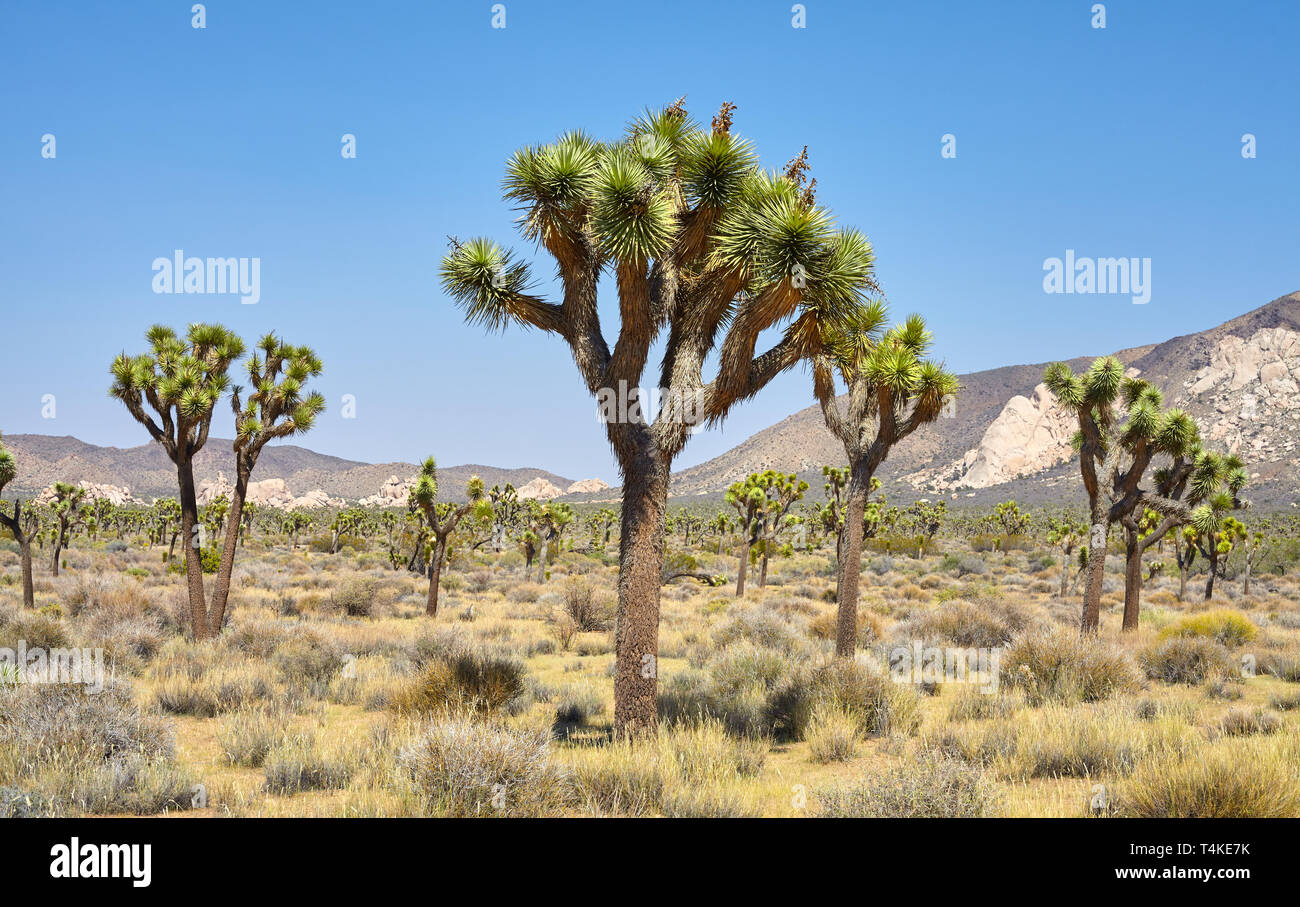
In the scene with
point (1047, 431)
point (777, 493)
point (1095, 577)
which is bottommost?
Result: point (1095, 577)

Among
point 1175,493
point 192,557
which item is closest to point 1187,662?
point 1175,493

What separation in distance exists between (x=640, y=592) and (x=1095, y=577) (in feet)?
46.6

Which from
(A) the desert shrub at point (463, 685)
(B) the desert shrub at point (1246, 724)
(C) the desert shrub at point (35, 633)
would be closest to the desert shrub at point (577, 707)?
(A) the desert shrub at point (463, 685)

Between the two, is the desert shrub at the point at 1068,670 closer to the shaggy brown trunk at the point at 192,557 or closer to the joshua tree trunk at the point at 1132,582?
the joshua tree trunk at the point at 1132,582

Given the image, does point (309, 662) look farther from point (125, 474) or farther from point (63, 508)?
point (125, 474)

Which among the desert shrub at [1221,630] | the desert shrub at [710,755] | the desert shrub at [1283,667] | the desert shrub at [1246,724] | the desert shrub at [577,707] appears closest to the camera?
the desert shrub at [710,755]

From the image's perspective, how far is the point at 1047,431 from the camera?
163500 mm

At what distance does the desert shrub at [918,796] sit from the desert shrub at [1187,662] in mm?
12019

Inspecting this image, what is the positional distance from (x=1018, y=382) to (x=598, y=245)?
651 feet

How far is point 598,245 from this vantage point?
9.15 meters

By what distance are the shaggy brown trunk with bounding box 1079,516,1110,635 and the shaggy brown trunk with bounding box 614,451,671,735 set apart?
1344cm

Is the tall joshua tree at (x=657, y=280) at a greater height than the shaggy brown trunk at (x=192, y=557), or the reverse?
the tall joshua tree at (x=657, y=280)

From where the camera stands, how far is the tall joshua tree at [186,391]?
673 inches

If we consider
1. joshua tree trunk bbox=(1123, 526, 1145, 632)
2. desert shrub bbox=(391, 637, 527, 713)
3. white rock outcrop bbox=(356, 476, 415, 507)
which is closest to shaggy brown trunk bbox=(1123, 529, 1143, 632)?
joshua tree trunk bbox=(1123, 526, 1145, 632)
